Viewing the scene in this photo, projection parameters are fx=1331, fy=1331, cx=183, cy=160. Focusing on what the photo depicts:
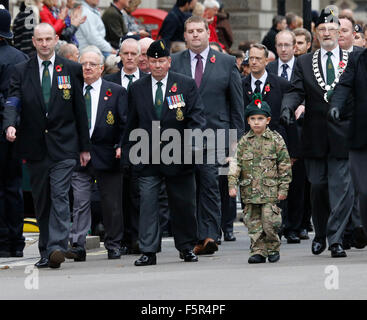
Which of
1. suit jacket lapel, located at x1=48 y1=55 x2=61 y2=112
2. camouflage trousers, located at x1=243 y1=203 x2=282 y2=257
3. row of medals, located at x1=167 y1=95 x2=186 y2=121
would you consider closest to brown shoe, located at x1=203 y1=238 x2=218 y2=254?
camouflage trousers, located at x1=243 y1=203 x2=282 y2=257

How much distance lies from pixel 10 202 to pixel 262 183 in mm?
2951

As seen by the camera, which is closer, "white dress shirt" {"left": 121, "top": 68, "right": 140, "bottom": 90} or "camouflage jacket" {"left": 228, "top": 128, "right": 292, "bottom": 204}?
"camouflage jacket" {"left": 228, "top": 128, "right": 292, "bottom": 204}

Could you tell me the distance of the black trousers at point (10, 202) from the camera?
1381 cm

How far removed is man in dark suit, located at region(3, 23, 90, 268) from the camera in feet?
40.7

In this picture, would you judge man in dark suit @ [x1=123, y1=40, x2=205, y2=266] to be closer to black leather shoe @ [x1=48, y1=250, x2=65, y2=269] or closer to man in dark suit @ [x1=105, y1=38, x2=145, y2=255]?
black leather shoe @ [x1=48, y1=250, x2=65, y2=269]

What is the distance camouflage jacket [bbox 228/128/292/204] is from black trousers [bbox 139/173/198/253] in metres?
0.55

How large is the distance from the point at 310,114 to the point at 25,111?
113 inches

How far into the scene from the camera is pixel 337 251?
12727 millimetres

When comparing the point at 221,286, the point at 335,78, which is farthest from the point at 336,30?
the point at 221,286

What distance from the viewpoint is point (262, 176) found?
12.4m

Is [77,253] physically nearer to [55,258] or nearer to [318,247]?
[55,258]

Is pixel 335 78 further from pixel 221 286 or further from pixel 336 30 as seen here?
pixel 221 286

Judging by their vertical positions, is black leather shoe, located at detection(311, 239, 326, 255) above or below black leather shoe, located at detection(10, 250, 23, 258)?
above

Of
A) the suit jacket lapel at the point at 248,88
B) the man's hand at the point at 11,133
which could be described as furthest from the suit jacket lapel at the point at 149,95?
the suit jacket lapel at the point at 248,88
